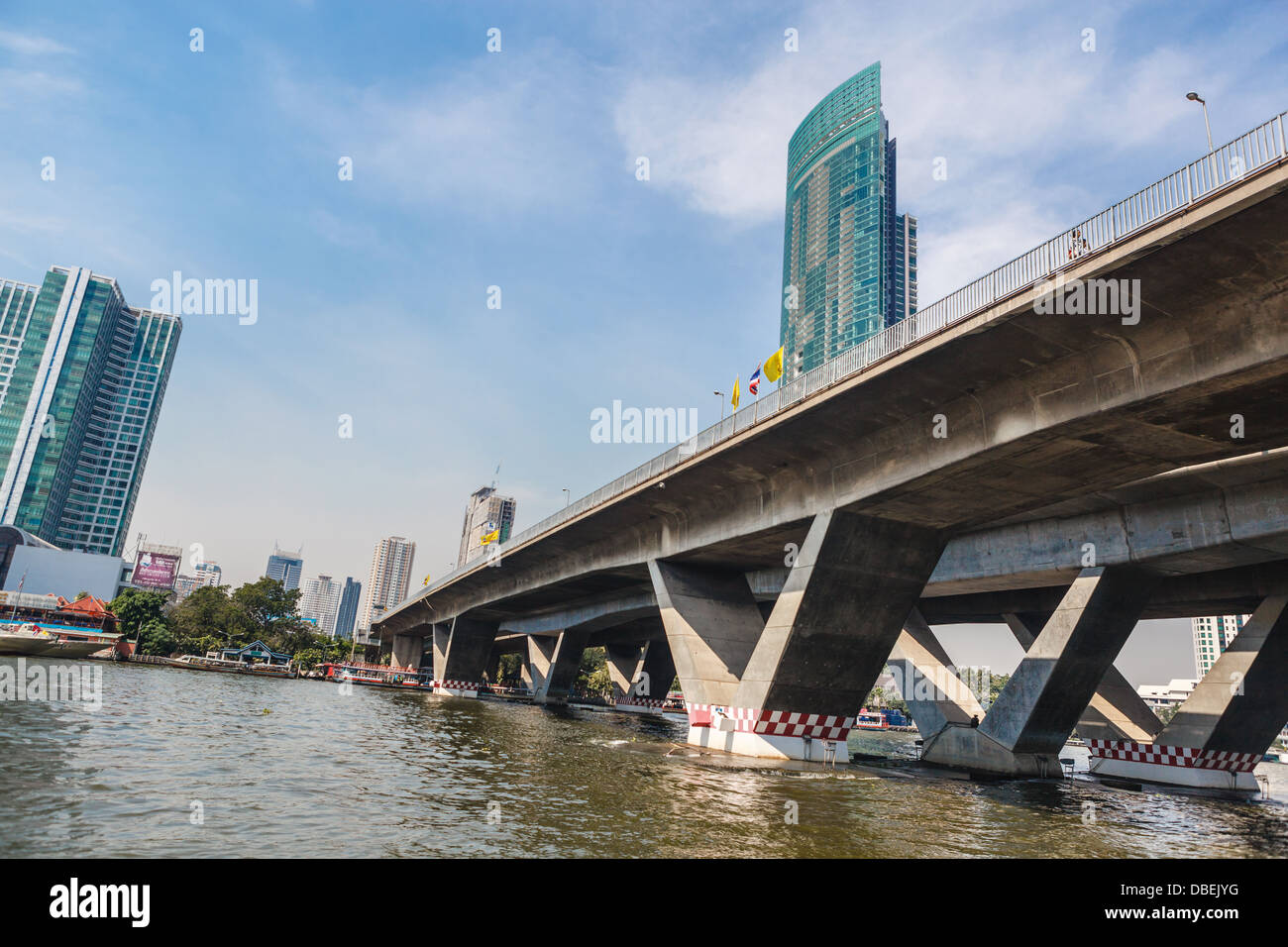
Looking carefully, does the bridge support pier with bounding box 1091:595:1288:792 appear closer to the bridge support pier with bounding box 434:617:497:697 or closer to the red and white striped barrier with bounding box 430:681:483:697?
the bridge support pier with bounding box 434:617:497:697

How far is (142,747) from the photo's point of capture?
15773mm

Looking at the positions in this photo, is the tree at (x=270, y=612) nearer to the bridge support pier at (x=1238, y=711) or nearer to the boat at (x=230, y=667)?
the boat at (x=230, y=667)

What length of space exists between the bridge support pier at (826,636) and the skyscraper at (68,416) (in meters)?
196

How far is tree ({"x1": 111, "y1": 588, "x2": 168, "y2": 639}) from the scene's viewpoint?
294ft

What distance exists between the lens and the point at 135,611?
9056cm

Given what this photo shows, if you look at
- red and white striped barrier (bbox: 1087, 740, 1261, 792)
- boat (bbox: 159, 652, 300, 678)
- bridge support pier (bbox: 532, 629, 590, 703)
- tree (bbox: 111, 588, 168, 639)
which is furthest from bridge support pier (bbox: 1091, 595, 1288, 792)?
tree (bbox: 111, 588, 168, 639)

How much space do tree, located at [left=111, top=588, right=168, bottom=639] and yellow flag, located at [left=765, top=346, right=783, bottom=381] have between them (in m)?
93.6

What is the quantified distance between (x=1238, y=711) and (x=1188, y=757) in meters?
2.37

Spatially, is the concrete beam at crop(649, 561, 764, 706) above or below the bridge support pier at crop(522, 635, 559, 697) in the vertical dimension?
above

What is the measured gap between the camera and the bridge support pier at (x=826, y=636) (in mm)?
23906
